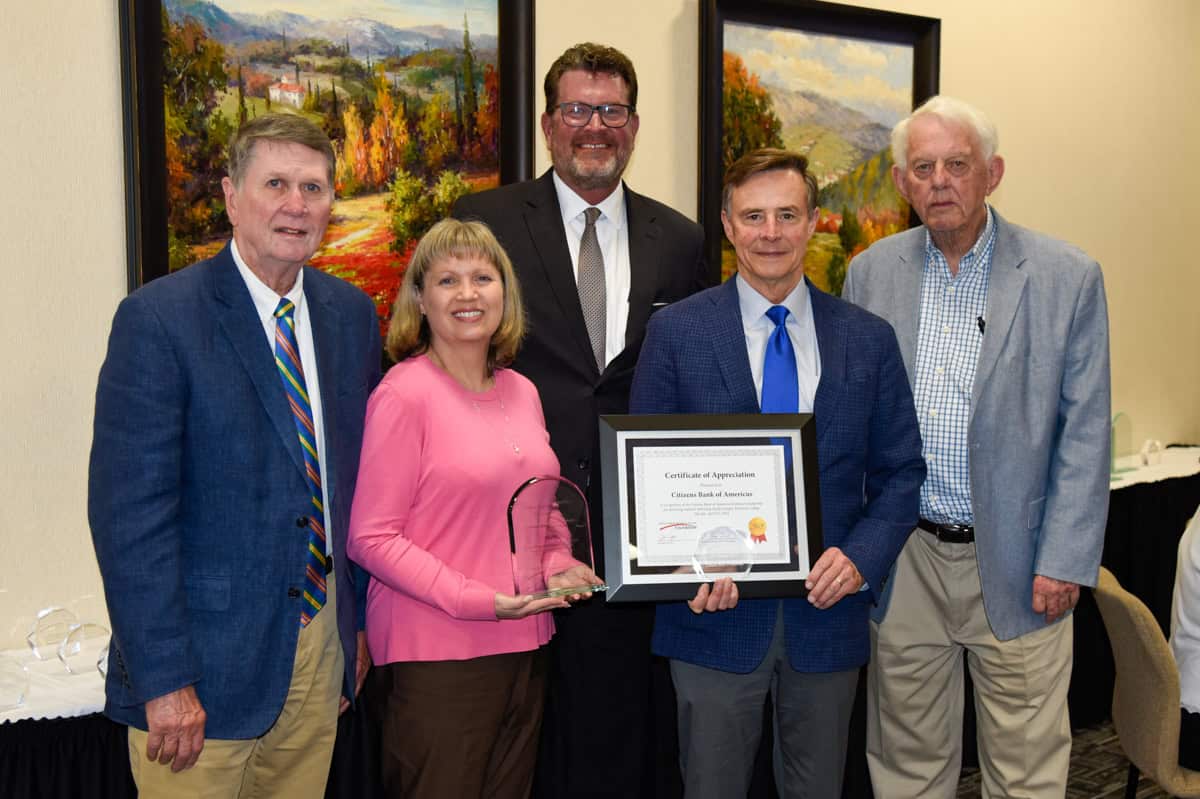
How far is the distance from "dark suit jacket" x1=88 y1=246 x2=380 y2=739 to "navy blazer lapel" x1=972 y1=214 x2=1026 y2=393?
5.11 ft

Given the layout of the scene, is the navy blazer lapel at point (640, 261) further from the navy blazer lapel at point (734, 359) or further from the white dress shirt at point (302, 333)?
the white dress shirt at point (302, 333)

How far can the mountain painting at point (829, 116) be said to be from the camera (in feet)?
12.8

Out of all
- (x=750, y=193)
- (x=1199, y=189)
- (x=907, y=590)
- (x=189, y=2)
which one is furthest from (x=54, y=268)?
(x=1199, y=189)

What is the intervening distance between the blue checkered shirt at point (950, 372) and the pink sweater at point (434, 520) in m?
1.08

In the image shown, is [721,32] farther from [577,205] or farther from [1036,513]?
[1036,513]

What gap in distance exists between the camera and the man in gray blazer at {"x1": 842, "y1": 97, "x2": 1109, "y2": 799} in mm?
2508

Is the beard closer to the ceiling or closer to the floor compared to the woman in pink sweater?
closer to the ceiling

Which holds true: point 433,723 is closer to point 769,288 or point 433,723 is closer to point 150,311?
point 150,311

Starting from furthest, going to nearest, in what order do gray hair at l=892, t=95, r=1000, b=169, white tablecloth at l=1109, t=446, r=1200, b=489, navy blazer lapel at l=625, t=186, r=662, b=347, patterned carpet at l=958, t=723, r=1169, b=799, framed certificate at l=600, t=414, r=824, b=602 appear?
white tablecloth at l=1109, t=446, r=1200, b=489
patterned carpet at l=958, t=723, r=1169, b=799
navy blazer lapel at l=625, t=186, r=662, b=347
gray hair at l=892, t=95, r=1000, b=169
framed certificate at l=600, t=414, r=824, b=602

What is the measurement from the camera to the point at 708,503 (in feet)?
7.08

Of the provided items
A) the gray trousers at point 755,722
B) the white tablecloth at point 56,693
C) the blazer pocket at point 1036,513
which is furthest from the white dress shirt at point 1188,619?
the white tablecloth at point 56,693

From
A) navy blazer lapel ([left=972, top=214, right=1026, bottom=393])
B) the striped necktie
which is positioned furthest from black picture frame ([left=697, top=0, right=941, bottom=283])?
the striped necktie

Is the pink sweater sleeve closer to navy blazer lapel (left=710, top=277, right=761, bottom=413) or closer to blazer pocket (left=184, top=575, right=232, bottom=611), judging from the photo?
blazer pocket (left=184, top=575, right=232, bottom=611)

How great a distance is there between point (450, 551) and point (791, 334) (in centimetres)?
91
